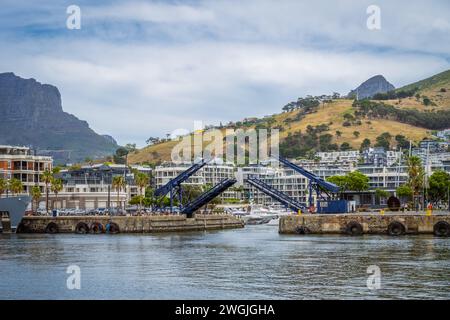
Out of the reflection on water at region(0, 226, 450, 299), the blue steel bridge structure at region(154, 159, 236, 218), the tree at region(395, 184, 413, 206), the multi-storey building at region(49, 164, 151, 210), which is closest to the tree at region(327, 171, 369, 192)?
the tree at region(395, 184, 413, 206)

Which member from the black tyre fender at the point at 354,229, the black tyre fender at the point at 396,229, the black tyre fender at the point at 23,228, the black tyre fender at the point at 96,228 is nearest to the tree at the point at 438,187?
the black tyre fender at the point at 354,229

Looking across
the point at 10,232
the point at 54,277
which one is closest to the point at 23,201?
the point at 10,232

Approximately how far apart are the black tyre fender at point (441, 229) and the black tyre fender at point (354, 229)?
834cm

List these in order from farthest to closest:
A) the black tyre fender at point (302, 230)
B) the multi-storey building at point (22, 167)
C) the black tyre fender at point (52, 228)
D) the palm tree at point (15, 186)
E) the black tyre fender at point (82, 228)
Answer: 1. the multi-storey building at point (22, 167)
2. the palm tree at point (15, 186)
3. the black tyre fender at point (52, 228)
4. the black tyre fender at point (82, 228)
5. the black tyre fender at point (302, 230)

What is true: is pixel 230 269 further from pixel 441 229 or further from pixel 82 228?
pixel 82 228

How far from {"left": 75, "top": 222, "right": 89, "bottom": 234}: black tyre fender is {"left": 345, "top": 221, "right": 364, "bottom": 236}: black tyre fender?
3430 centimetres

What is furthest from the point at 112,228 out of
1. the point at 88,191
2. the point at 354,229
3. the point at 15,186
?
the point at 88,191

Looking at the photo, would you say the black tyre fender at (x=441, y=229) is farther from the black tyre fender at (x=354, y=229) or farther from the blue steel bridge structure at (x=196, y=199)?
the blue steel bridge structure at (x=196, y=199)

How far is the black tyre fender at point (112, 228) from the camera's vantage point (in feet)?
332

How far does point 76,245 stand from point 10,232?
1211 inches
